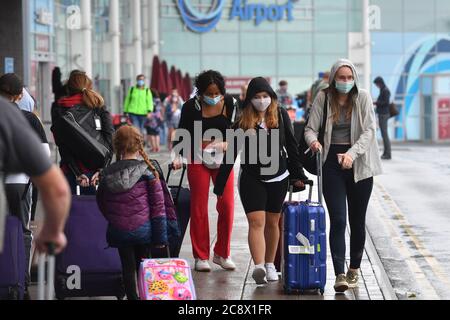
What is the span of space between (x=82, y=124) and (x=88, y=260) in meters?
1.82

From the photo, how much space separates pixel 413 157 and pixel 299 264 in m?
19.2

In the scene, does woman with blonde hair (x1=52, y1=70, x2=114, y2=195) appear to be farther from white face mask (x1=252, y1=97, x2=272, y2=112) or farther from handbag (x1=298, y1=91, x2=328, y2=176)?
handbag (x1=298, y1=91, x2=328, y2=176)

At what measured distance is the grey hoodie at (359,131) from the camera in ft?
28.7

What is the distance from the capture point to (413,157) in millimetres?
27375

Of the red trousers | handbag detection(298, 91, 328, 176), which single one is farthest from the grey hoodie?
the red trousers

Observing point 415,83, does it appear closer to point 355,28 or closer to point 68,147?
point 355,28

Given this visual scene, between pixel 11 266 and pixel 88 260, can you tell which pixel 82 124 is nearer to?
pixel 88 260

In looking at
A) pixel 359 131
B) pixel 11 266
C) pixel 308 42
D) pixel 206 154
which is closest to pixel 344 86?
pixel 359 131

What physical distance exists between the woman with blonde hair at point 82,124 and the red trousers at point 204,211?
0.78 meters

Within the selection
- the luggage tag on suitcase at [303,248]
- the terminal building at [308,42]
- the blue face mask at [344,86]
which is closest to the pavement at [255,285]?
the luggage tag on suitcase at [303,248]

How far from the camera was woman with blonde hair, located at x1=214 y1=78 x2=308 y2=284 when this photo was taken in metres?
8.97

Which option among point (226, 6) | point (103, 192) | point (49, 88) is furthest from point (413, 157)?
point (226, 6)

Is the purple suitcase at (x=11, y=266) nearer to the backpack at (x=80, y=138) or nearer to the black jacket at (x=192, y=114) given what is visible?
the backpack at (x=80, y=138)

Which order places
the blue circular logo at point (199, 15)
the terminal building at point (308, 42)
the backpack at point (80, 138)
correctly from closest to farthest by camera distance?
the backpack at point (80, 138) → the blue circular logo at point (199, 15) → the terminal building at point (308, 42)
